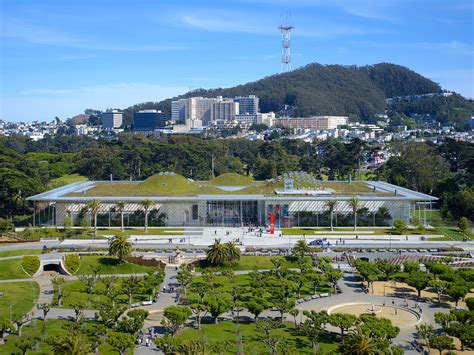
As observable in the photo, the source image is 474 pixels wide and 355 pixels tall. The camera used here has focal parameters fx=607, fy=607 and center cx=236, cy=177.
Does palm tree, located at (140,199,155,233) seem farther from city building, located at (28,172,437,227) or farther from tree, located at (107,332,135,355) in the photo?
tree, located at (107,332,135,355)

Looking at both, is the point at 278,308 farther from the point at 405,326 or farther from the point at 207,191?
the point at 207,191

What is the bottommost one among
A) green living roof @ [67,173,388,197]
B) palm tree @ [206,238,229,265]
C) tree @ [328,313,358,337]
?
tree @ [328,313,358,337]

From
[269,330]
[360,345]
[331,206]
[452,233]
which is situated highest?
[331,206]

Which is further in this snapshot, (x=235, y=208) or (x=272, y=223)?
(x=235, y=208)

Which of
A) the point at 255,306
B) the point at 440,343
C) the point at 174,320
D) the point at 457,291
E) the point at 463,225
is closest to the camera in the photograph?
the point at 440,343

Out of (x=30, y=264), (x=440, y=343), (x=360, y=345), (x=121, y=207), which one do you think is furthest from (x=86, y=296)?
(x=440, y=343)

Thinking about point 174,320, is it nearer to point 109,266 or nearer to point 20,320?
point 20,320

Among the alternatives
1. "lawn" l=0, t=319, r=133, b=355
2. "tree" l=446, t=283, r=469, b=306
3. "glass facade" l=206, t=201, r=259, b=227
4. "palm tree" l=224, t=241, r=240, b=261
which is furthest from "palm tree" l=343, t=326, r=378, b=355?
"glass facade" l=206, t=201, r=259, b=227
